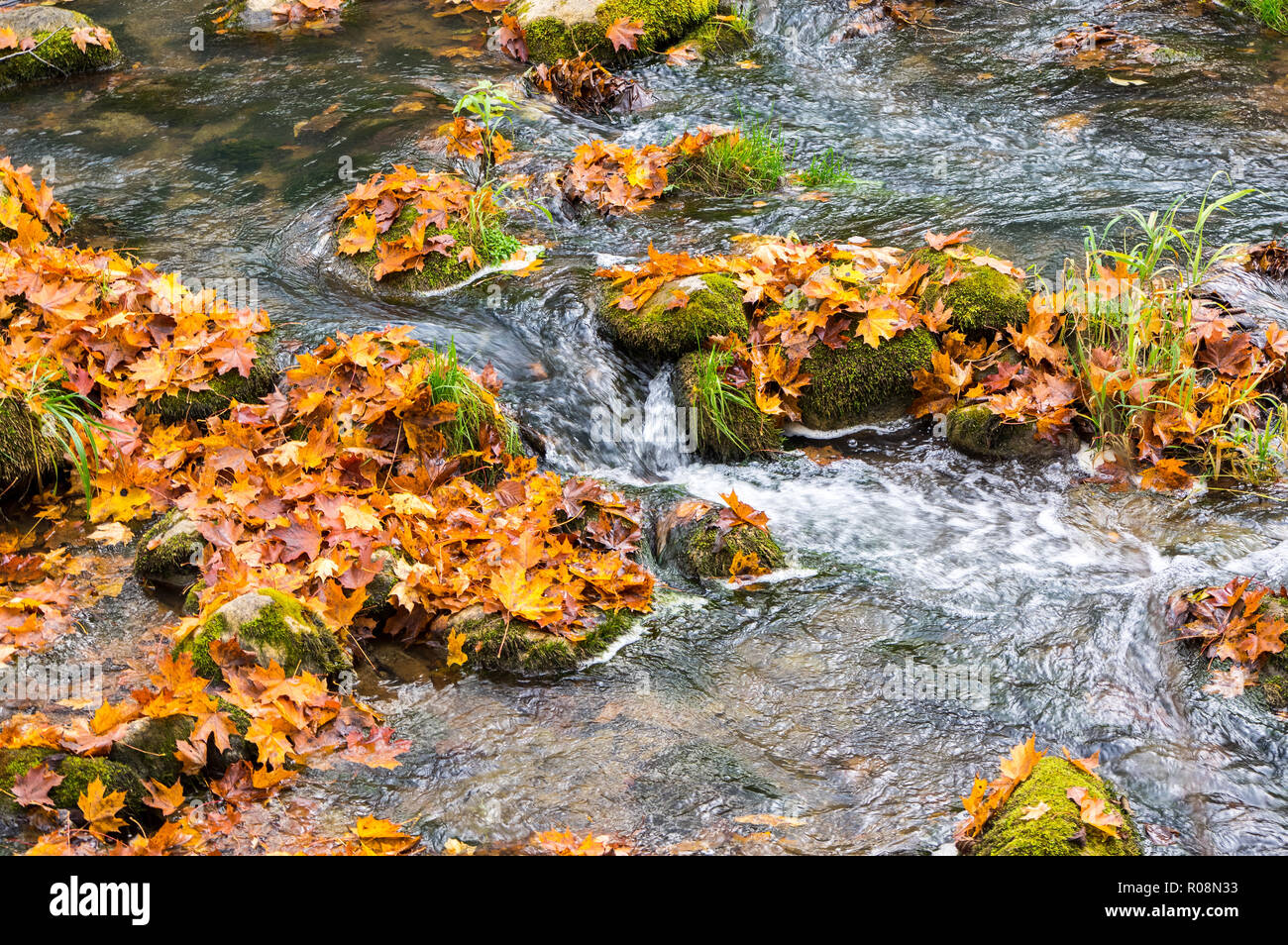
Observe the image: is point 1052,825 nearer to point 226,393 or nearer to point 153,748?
point 153,748

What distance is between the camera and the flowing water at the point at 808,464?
130 inches

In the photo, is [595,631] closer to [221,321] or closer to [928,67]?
[221,321]

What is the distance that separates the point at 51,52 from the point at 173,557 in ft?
24.5

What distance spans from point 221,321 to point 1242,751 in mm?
4868

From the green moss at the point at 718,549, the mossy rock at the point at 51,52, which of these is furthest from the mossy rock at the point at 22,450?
the mossy rock at the point at 51,52

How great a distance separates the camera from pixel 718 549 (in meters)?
4.34

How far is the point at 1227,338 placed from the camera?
5129 mm

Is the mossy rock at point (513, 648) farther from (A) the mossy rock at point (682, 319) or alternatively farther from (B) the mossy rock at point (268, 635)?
(A) the mossy rock at point (682, 319)

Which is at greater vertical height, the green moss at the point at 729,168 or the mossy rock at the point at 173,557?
the green moss at the point at 729,168
